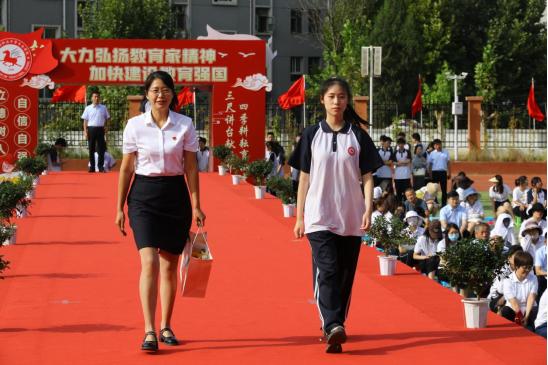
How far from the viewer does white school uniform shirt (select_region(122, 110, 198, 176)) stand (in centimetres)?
718

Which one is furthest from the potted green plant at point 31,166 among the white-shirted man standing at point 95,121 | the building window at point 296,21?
the building window at point 296,21

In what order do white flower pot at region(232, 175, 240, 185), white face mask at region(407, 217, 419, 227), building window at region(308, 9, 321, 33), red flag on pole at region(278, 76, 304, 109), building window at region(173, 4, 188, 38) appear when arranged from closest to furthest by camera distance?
1. white face mask at region(407, 217, 419, 227)
2. white flower pot at region(232, 175, 240, 185)
3. red flag on pole at region(278, 76, 304, 109)
4. building window at region(173, 4, 188, 38)
5. building window at region(308, 9, 321, 33)

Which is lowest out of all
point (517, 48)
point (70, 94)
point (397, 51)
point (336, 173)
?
point (336, 173)

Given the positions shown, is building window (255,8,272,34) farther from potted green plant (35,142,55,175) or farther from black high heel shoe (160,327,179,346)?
black high heel shoe (160,327,179,346)

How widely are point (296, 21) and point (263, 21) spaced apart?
182cm

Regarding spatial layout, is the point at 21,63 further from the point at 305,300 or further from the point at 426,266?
the point at 305,300

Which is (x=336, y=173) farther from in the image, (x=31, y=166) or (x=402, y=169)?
(x=402, y=169)

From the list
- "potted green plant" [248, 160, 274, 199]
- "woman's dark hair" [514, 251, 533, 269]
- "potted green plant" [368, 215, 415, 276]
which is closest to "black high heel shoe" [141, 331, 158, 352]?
"potted green plant" [368, 215, 415, 276]

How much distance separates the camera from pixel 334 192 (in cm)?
721

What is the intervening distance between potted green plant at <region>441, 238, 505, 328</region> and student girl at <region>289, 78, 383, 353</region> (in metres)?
1.13

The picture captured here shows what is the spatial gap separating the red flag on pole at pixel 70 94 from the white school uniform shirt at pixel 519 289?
2483 centimetres

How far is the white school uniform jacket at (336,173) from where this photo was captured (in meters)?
7.20

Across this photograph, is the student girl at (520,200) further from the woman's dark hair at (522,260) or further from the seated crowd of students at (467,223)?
the woman's dark hair at (522,260)

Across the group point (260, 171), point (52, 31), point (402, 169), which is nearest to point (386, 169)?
point (402, 169)
